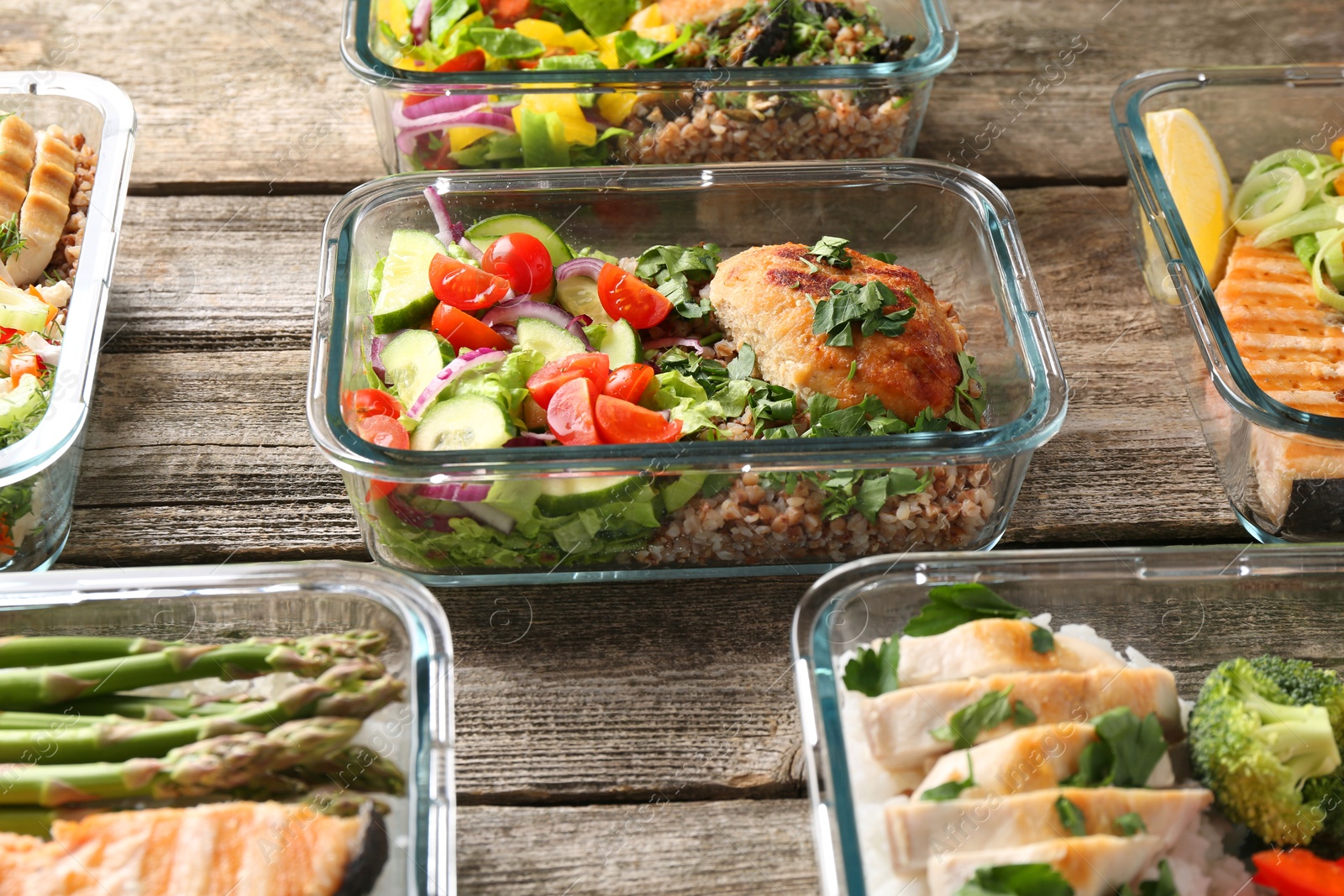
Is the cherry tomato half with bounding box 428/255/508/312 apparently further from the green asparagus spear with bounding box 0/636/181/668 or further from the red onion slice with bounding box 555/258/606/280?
the green asparagus spear with bounding box 0/636/181/668

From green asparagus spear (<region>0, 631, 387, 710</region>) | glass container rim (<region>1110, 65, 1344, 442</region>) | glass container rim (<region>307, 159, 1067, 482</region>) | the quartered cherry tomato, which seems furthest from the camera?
glass container rim (<region>1110, 65, 1344, 442</region>)

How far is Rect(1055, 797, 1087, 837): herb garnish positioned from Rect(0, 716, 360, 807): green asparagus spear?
113 cm

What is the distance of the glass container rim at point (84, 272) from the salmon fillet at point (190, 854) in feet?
2.31

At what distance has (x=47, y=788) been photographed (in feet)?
5.60

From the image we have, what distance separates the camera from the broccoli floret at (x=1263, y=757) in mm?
1698

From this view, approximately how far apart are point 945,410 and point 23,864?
1737 mm

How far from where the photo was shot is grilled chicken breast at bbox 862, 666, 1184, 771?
1.71 metres

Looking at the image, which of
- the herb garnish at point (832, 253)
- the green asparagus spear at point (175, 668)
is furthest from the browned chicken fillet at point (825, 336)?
the green asparagus spear at point (175, 668)

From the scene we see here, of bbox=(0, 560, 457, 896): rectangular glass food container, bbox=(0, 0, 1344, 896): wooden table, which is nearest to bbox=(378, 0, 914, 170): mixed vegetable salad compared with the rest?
bbox=(0, 0, 1344, 896): wooden table

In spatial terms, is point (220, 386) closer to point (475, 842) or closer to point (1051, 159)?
point (475, 842)

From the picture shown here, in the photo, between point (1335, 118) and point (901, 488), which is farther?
point (1335, 118)

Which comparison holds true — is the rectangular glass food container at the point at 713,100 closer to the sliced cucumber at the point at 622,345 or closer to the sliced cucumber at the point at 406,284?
the sliced cucumber at the point at 406,284

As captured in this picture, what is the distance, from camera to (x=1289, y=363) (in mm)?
2432

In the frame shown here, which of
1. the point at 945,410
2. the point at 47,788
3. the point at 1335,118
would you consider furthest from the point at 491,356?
the point at 1335,118
